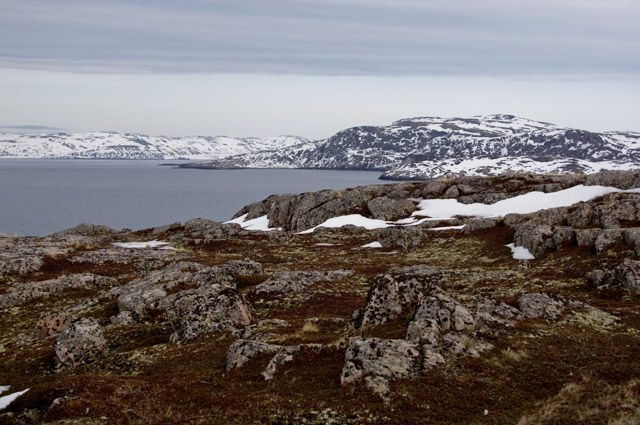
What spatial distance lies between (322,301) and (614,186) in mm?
72438

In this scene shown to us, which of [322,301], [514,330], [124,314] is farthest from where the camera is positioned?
[322,301]

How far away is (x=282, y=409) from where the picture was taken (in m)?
15.6

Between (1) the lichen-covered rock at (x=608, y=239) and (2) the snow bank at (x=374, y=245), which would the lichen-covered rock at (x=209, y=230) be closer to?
(2) the snow bank at (x=374, y=245)

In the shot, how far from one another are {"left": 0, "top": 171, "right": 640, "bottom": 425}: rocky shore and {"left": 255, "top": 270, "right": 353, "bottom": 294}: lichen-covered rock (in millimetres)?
173

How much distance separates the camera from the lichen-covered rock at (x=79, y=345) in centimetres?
2448

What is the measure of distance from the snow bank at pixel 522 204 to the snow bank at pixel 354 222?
7658 mm

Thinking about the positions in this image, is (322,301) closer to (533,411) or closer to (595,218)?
(533,411)

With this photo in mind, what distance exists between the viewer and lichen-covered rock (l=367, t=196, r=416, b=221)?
96.1 meters

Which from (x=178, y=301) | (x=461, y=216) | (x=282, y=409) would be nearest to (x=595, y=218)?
(x=461, y=216)

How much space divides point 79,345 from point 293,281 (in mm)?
17805

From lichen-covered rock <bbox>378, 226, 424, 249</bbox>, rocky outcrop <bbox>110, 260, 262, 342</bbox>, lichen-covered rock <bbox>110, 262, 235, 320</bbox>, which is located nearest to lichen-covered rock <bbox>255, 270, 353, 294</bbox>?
lichen-covered rock <bbox>110, 262, 235, 320</bbox>

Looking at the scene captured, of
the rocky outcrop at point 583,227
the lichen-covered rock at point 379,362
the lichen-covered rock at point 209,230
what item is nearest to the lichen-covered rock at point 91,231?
the lichen-covered rock at point 209,230

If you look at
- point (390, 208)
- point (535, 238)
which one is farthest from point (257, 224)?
point (535, 238)

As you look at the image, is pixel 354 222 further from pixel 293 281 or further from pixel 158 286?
pixel 158 286
